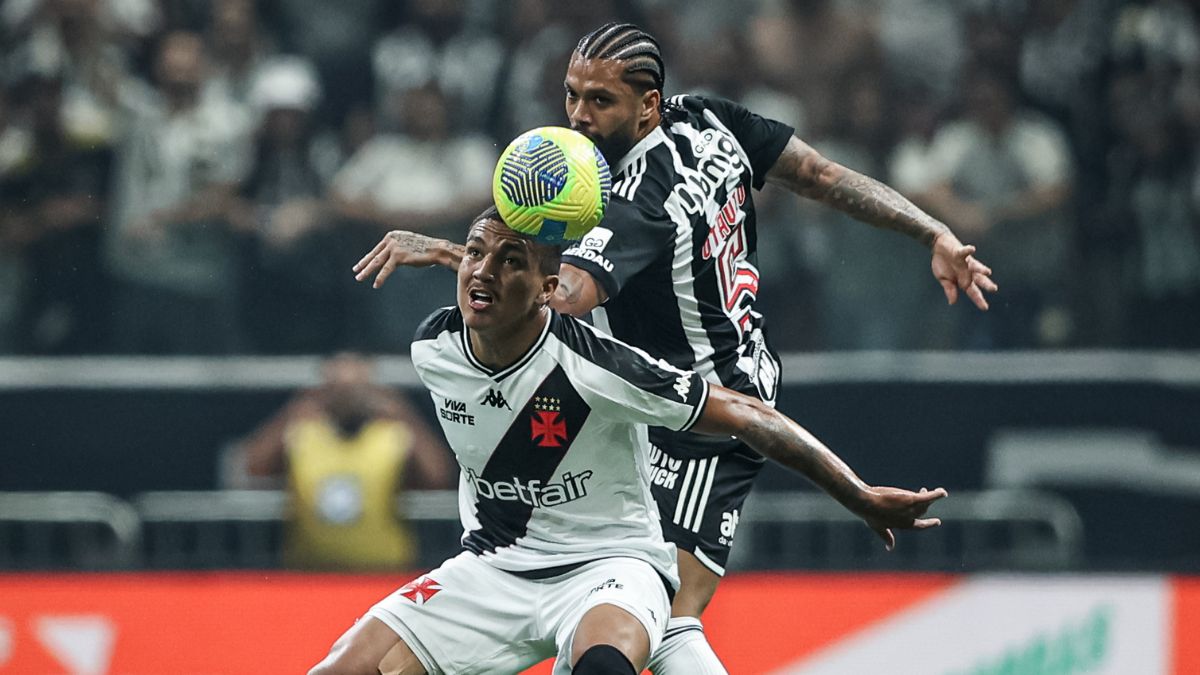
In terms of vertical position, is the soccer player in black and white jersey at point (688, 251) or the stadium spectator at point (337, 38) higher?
the stadium spectator at point (337, 38)

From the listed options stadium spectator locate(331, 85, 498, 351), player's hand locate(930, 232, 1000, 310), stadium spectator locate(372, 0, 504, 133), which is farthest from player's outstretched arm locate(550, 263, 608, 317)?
stadium spectator locate(372, 0, 504, 133)

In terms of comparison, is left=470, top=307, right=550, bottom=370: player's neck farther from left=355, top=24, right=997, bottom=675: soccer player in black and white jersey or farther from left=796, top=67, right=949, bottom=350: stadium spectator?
left=796, top=67, right=949, bottom=350: stadium spectator

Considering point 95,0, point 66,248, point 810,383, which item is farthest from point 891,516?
point 95,0

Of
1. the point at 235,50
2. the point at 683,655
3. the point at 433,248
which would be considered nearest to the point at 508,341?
the point at 433,248

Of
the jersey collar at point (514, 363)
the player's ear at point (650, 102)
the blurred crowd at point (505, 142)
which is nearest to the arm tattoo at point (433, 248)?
the jersey collar at point (514, 363)

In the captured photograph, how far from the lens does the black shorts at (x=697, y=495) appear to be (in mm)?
5715

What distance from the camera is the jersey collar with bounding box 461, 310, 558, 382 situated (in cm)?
513

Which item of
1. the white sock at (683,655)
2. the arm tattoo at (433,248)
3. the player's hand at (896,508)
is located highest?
the arm tattoo at (433,248)

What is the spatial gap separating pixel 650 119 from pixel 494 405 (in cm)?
103

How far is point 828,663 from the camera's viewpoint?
26.1 feet

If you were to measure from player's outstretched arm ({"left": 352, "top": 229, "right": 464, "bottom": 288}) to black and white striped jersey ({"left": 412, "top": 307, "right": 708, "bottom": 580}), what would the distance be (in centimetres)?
17

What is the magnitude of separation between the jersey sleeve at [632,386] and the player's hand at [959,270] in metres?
1.04

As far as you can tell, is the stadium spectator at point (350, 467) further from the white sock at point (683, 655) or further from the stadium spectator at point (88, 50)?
the white sock at point (683, 655)

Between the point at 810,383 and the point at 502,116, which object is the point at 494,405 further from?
the point at 502,116
